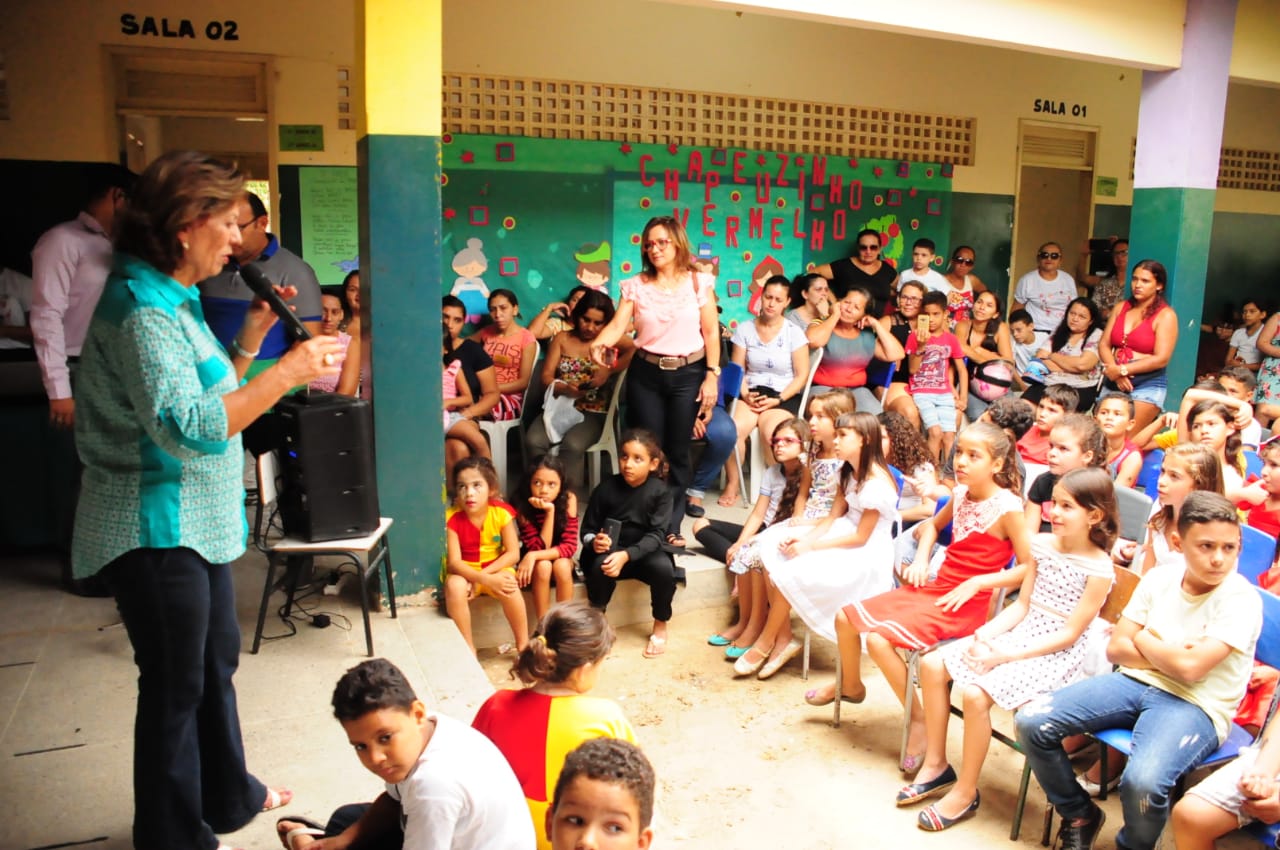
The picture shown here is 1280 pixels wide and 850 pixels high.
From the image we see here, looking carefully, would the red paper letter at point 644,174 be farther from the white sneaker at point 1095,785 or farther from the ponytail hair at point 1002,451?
the white sneaker at point 1095,785

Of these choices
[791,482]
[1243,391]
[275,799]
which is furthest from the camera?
[1243,391]

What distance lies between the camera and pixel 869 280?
24.6 feet

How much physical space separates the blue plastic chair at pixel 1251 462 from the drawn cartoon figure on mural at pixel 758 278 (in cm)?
366

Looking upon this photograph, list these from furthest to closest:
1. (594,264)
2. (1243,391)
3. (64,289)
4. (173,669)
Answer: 1. (594,264)
2. (1243,391)
3. (64,289)
4. (173,669)

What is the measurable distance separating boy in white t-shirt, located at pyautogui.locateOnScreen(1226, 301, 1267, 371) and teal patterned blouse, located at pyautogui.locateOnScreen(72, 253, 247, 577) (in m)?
7.94

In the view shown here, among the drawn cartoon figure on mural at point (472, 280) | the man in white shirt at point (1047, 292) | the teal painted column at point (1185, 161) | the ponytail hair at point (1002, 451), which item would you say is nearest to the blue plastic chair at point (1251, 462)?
the ponytail hair at point (1002, 451)

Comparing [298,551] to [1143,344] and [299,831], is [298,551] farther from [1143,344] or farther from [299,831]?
[1143,344]

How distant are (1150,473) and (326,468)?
3.64 m

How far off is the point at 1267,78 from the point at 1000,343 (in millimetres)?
2276

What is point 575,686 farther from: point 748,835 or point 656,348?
point 656,348

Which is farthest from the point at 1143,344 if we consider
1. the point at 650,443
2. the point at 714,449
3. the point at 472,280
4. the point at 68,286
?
the point at 68,286

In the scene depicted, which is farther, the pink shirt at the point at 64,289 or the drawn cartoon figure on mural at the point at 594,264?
the drawn cartoon figure on mural at the point at 594,264

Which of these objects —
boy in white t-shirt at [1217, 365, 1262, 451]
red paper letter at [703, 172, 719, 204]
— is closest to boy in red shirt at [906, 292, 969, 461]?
boy in white t-shirt at [1217, 365, 1262, 451]

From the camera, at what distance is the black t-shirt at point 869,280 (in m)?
7.46
